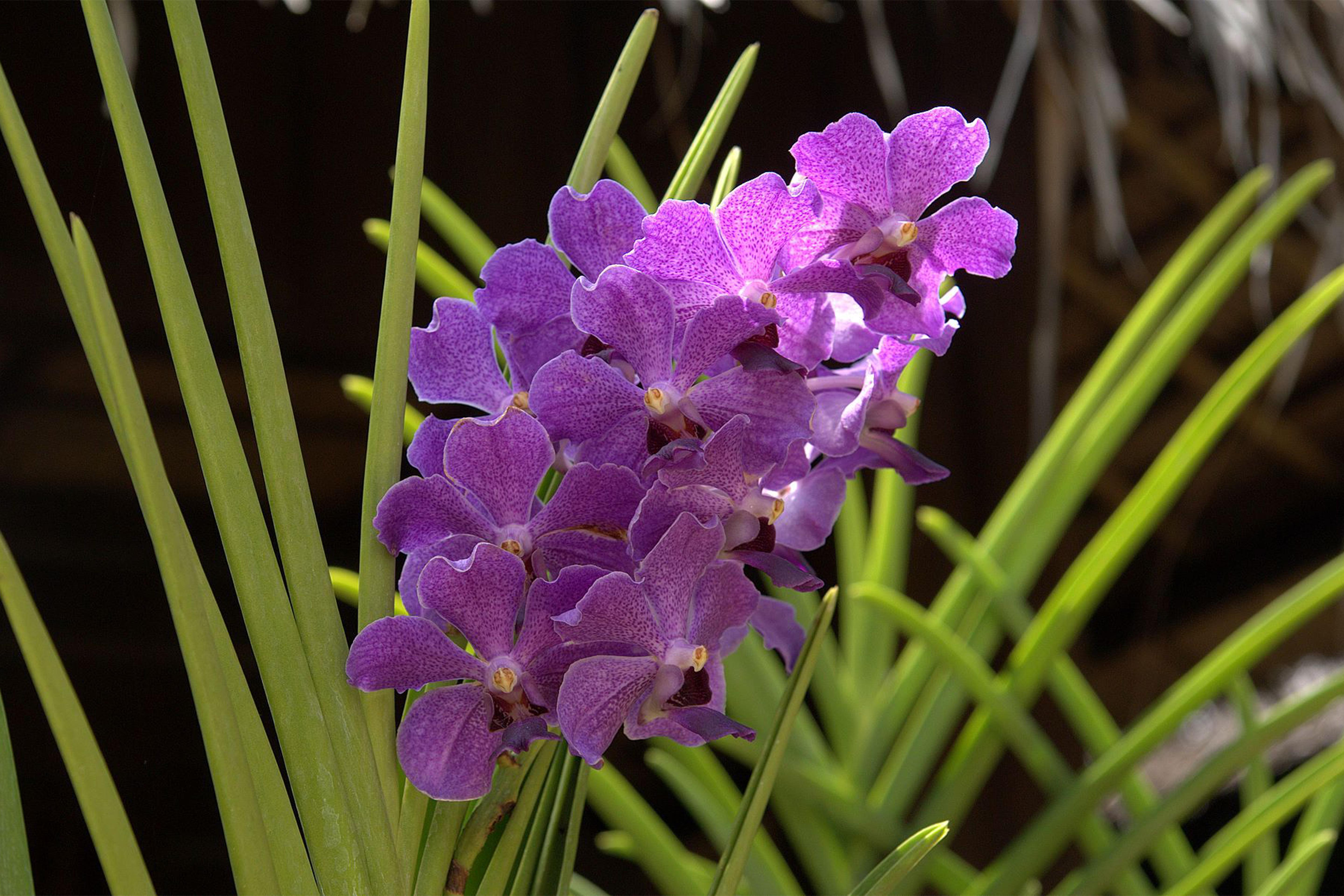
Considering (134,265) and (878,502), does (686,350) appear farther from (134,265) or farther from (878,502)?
(134,265)

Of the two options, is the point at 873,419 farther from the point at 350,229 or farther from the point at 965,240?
the point at 350,229

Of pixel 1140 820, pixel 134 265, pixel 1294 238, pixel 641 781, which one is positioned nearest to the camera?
pixel 1140 820

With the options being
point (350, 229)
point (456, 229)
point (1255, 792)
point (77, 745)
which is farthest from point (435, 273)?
point (350, 229)

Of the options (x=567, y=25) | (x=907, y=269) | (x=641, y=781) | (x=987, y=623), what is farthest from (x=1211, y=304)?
(x=641, y=781)

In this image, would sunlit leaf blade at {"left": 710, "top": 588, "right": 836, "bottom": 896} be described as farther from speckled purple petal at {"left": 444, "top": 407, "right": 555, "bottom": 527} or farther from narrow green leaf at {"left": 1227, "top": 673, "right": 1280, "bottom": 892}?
narrow green leaf at {"left": 1227, "top": 673, "right": 1280, "bottom": 892}

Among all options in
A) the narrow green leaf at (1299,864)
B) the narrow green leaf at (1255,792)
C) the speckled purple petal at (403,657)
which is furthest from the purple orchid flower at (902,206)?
the narrow green leaf at (1255,792)

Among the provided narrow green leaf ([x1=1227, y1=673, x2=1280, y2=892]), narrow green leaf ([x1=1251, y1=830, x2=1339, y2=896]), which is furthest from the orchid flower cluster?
narrow green leaf ([x1=1227, y1=673, x2=1280, y2=892])

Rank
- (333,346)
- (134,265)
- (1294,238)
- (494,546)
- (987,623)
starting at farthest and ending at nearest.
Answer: (333,346)
(1294,238)
(134,265)
(987,623)
(494,546)
